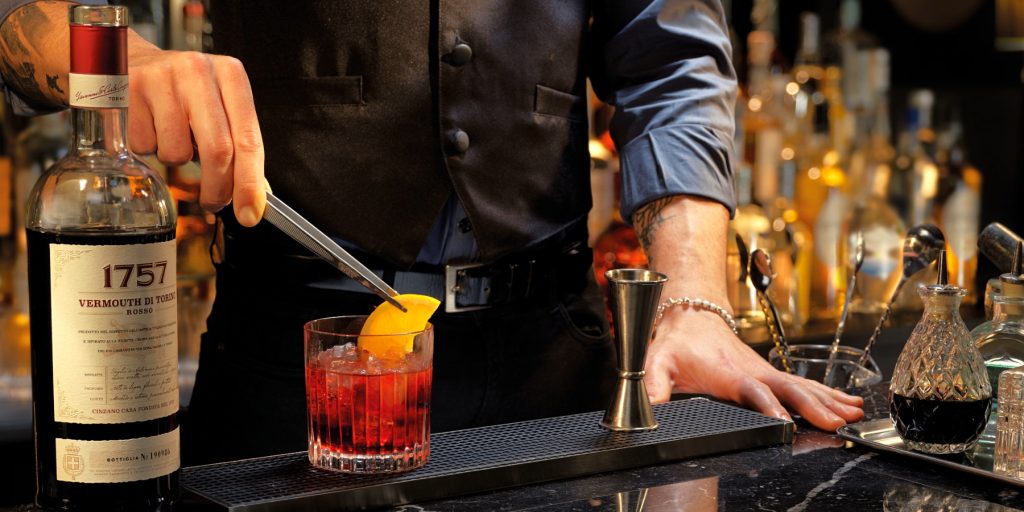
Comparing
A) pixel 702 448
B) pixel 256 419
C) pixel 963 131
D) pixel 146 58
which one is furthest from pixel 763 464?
pixel 963 131

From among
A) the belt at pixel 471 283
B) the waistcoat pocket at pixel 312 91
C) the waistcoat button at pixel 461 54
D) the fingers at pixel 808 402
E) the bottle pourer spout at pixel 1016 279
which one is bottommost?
the fingers at pixel 808 402

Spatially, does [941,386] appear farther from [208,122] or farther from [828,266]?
[828,266]

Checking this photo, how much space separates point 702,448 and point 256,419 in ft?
2.13

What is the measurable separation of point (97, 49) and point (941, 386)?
0.70 m

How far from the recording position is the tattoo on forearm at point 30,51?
50.7 inches

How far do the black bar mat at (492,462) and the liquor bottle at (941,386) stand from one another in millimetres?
105

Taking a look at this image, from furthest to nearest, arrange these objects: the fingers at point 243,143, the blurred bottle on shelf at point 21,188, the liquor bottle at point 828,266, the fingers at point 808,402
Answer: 1. the liquor bottle at point 828,266
2. the blurred bottle on shelf at point 21,188
3. the fingers at point 808,402
4. the fingers at point 243,143

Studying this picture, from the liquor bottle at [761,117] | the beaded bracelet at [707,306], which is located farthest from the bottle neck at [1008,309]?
the liquor bottle at [761,117]

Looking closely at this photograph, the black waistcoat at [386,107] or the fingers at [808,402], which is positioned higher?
the black waistcoat at [386,107]

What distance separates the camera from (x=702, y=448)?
3.64 ft

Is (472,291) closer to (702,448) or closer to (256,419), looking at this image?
(256,419)

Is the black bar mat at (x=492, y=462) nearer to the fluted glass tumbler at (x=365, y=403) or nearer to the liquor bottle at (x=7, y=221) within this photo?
the fluted glass tumbler at (x=365, y=403)

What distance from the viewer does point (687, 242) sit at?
1581 millimetres

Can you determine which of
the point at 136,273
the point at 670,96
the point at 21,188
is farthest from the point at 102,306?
the point at 21,188
